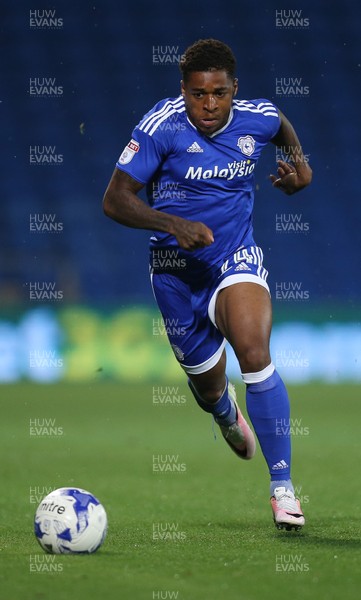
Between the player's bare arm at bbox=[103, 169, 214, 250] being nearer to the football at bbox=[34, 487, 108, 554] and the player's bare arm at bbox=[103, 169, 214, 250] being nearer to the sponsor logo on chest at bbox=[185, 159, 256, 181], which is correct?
the sponsor logo on chest at bbox=[185, 159, 256, 181]

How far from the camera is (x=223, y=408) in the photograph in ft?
21.1

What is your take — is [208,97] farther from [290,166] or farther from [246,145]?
[290,166]

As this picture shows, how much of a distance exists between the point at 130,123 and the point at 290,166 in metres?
12.9

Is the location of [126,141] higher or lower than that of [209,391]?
higher

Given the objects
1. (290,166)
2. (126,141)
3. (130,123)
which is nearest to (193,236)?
(290,166)

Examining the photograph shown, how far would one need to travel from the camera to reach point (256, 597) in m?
3.50

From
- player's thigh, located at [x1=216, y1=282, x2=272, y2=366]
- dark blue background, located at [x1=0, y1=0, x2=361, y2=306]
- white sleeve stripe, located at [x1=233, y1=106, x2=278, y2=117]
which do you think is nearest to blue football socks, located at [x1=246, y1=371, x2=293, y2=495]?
player's thigh, located at [x1=216, y1=282, x2=272, y2=366]

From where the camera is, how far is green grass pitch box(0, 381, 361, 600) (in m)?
3.75

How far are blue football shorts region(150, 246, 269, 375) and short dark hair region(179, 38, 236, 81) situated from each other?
0.93 meters

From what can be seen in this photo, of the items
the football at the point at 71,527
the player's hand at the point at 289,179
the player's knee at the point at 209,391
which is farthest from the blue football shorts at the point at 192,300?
the football at the point at 71,527

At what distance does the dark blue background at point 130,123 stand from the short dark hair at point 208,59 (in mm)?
11948

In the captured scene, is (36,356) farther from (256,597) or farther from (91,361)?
(256,597)

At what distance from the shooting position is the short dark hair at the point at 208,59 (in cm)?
528

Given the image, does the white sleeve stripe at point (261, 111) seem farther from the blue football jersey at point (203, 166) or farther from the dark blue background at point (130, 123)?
the dark blue background at point (130, 123)
